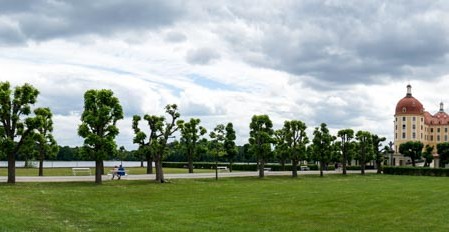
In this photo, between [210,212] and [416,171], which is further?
[416,171]

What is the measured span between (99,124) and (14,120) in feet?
19.2

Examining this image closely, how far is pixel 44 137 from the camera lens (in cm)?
3722

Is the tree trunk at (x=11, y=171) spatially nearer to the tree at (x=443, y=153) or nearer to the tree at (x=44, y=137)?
the tree at (x=44, y=137)

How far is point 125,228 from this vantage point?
54.3 ft

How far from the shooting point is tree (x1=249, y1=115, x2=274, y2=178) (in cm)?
5356

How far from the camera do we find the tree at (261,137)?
2109 inches

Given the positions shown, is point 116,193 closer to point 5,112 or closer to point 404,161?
point 5,112

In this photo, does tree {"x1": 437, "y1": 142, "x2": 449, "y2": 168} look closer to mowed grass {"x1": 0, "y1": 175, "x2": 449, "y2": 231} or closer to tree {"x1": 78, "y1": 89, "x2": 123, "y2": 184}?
mowed grass {"x1": 0, "y1": 175, "x2": 449, "y2": 231}

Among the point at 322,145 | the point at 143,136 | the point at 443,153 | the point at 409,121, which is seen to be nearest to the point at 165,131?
the point at 143,136

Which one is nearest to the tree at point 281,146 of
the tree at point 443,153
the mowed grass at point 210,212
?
the mowed grass at point 210,212

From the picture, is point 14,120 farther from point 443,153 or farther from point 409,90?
point 409,90

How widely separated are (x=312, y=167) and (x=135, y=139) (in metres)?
51.6

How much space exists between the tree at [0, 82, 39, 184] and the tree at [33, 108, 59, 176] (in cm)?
56

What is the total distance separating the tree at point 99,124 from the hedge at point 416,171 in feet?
158
